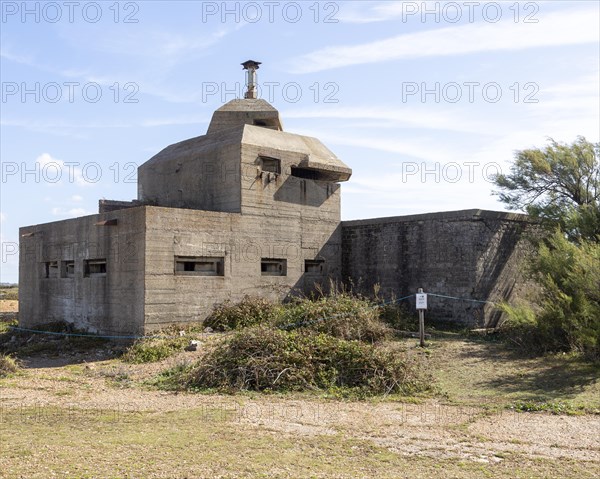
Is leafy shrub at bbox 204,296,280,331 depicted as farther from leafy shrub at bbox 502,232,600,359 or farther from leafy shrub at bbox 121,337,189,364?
leafy shrub at bbox 502,232,600,359

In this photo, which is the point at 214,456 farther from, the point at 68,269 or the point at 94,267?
the point at 68,269

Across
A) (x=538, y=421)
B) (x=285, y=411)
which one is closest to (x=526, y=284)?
(x=538, y=421)

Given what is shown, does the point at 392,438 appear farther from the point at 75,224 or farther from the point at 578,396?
the point at 75,224

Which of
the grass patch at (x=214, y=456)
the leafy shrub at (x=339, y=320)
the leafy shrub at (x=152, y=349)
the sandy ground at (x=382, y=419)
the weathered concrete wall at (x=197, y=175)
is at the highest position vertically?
the weathered concrete wall at (x=197, y=175)

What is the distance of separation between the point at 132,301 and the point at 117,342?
1089 mm

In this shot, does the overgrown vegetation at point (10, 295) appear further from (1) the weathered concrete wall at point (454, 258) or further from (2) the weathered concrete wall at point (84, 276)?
(1) the weathered concrete wall at point (454, 258)

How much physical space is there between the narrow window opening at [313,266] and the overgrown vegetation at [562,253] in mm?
6032

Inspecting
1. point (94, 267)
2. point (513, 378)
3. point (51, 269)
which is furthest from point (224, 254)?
point (513, 378)

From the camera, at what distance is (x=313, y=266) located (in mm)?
19453

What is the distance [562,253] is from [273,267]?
27.8ft

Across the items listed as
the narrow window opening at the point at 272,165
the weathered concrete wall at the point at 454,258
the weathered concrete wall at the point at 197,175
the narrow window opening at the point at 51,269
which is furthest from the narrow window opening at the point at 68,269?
the weathered concrete wall at the point at 454,258

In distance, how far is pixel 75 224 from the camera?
1753cm

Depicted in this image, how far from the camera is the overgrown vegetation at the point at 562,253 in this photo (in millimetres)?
11227

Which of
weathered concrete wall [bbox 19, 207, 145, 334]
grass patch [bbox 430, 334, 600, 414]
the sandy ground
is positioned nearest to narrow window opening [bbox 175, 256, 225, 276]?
weathered concrete wall [bbox 19, 207, 145, 334]
